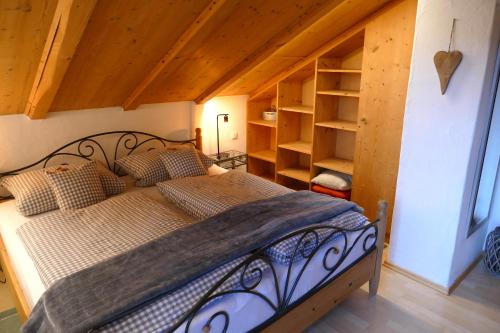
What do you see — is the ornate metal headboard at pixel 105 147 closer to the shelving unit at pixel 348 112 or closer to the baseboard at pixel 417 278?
the shelving unit at pixel 348 112

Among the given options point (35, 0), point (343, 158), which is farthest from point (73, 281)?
point (343, 158)

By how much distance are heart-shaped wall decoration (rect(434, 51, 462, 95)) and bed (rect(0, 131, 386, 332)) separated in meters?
0.94

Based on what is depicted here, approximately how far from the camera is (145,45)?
261 cm

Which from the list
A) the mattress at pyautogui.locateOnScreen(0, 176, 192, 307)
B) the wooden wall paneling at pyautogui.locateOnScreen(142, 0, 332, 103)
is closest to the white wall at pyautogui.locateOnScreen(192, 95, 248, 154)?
the wooden wall paneling at pyautogui.locateOnScreen(142, 0, 332, 103)

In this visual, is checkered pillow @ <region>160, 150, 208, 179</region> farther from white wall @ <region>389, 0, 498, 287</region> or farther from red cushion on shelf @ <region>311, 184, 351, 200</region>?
white wall @ <region>389, 0, 498, 287</region>

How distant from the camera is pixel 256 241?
1.90m

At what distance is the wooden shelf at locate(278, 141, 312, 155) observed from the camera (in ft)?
13.5

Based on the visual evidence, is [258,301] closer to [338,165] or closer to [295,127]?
[338,165]

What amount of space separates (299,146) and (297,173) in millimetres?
334

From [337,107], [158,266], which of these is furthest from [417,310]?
[337,107]

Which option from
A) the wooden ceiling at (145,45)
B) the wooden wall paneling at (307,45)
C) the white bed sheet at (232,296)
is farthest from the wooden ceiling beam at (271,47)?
the white bed sheet at (232,296)

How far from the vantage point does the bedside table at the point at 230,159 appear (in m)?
4.23

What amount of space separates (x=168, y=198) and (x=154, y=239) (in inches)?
32.0

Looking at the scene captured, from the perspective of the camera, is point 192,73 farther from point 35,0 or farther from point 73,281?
point 73,281
